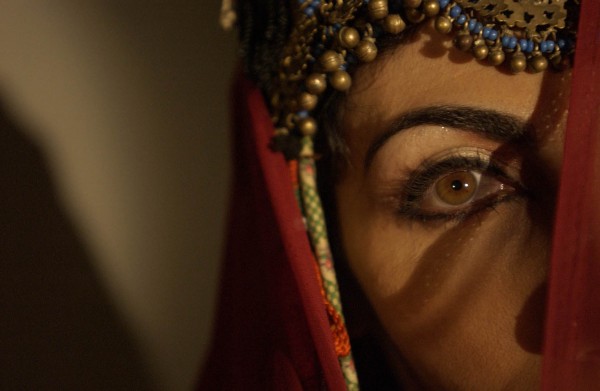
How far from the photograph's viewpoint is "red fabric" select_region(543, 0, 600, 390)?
0.38 meters

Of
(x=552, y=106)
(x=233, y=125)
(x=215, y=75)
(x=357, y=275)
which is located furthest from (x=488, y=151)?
(x=215, y=75)

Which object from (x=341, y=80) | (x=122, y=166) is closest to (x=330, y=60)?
(x=341, y=80)

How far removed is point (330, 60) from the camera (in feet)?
1.64

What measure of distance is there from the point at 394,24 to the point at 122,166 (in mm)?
690

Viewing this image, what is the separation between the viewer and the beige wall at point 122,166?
85cm

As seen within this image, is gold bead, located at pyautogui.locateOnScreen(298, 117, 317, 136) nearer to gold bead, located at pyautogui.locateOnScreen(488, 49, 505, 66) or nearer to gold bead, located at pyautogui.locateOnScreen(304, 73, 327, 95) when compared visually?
gold bead, located at pyautogui.locateOnScreen(304, 73, 327, 95)

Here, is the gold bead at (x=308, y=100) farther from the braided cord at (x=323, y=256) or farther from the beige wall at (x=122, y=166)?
the beige wall at (x=122, y=166)

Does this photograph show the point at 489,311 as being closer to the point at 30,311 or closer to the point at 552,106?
the point at 552,106

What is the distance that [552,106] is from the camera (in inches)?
17.0

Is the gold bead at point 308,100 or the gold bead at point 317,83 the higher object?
the gold bead at point 317,83

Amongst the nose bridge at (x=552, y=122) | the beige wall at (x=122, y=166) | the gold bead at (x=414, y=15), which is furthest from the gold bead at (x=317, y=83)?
the beige wall at (x=122, y=166)

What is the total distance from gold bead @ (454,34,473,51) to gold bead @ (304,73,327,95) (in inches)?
5.5

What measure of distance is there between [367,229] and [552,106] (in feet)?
0.71

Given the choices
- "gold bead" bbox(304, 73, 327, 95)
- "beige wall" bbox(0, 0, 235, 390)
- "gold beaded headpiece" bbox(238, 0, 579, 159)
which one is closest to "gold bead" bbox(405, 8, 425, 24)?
"gold beaded headpiece" bbox(238, 0, 579, 159)
